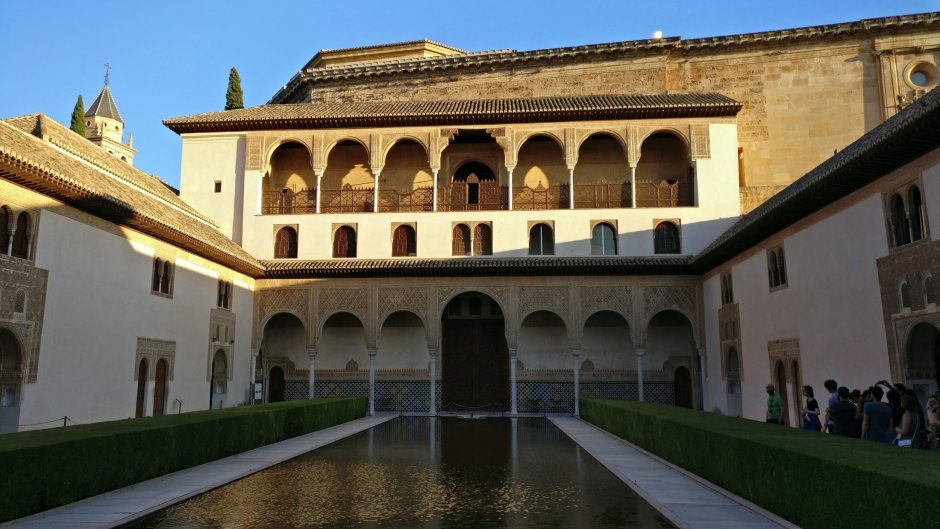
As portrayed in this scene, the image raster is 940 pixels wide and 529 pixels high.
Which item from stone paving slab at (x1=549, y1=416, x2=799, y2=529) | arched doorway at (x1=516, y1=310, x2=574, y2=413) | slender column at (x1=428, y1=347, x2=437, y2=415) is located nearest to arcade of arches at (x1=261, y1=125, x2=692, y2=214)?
arched doorway at (x1=516, y1=310, x2=574, y2=413)

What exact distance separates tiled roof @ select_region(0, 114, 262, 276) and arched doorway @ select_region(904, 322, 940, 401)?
15.6m

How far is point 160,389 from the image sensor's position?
19.4 meters

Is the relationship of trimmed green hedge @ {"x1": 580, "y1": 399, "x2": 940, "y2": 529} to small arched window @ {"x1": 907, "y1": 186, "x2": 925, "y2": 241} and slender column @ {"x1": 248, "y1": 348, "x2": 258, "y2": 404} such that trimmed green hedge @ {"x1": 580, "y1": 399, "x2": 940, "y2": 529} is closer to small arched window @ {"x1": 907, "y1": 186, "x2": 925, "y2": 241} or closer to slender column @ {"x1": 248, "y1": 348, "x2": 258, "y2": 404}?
small arched window @ {"x1": 907, "y1": 186, "x2": 925, "y2": 241}

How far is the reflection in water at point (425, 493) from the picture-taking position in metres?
7.65

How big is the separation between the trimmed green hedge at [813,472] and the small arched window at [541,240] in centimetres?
1392

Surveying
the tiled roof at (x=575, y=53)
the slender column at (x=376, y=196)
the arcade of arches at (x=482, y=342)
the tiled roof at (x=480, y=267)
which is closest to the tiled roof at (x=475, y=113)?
the slender column at (x=376, y=196)

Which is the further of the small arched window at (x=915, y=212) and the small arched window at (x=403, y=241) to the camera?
the small arched window at (x=403, y=241)

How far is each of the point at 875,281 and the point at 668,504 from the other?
7.09 m

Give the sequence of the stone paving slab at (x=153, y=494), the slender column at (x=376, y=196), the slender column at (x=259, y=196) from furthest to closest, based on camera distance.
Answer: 1. the slender column at (x=259, y=196)
2. the slender column at (x=376, y=196)
3. the stone paving slab at (x=153, y=494)

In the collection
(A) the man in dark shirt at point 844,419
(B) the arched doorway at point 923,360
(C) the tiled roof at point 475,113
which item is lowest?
(A) the man in dark shirt at point 844,419

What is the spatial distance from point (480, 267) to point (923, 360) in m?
14.2

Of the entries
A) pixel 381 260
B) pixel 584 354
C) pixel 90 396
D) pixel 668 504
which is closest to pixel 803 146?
pixel 584 354

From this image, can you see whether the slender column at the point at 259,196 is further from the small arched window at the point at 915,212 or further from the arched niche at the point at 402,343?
the small arched window at the point at 915,212

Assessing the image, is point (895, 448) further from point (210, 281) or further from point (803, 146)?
point (803, 146)
